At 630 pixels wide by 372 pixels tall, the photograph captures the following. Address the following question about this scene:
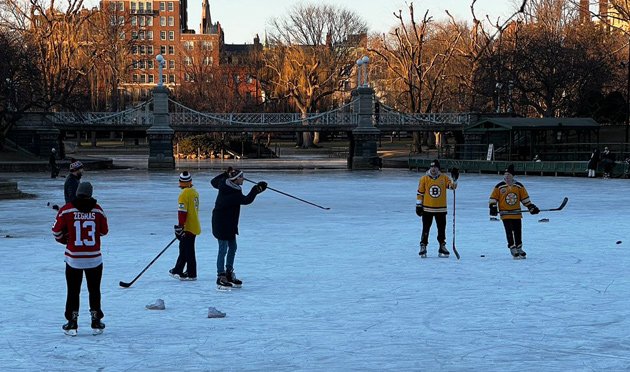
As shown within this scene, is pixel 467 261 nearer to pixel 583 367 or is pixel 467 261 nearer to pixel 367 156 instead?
pixel 583 367

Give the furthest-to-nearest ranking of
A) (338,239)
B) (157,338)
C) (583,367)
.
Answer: (338,239)
(157,338)
(583,367)

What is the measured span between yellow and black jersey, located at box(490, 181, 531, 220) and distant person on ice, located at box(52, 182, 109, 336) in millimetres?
7298

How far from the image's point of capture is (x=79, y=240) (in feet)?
28.6

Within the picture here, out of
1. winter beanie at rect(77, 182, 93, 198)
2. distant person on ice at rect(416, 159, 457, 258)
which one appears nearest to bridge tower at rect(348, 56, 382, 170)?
distant person on ice at rect(416, 159, 457, 258)

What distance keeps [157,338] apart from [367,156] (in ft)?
160

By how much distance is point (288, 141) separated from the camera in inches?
4195

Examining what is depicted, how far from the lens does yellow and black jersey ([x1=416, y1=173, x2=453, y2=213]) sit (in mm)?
14344

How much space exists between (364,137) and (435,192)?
4366cm

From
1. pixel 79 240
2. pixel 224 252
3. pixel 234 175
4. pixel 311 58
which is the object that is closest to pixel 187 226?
pixel 224 252

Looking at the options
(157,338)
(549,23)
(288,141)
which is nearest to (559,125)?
(549,23)

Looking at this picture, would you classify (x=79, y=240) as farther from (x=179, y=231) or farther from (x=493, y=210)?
(x=493, y=210)

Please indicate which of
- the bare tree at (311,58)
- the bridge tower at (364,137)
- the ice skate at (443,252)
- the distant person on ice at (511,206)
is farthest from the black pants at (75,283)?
the bare tree at (311,58)

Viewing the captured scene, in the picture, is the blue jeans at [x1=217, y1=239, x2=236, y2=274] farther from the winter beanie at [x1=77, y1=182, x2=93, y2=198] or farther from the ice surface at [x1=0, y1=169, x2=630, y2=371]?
the winter beanie at [x1=77, y1=182, x2=93, y2=198]

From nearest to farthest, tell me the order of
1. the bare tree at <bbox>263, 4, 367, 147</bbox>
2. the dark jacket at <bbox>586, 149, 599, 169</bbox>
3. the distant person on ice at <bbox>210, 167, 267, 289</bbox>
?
the distant person on ice at <bbox>210, 167, 267, 289</bbox>, the dark jacket at <bbox>586, 149, 599, 169</bbox>, the bare tree at <bbox>263, 4, 367, 147</bbox>
